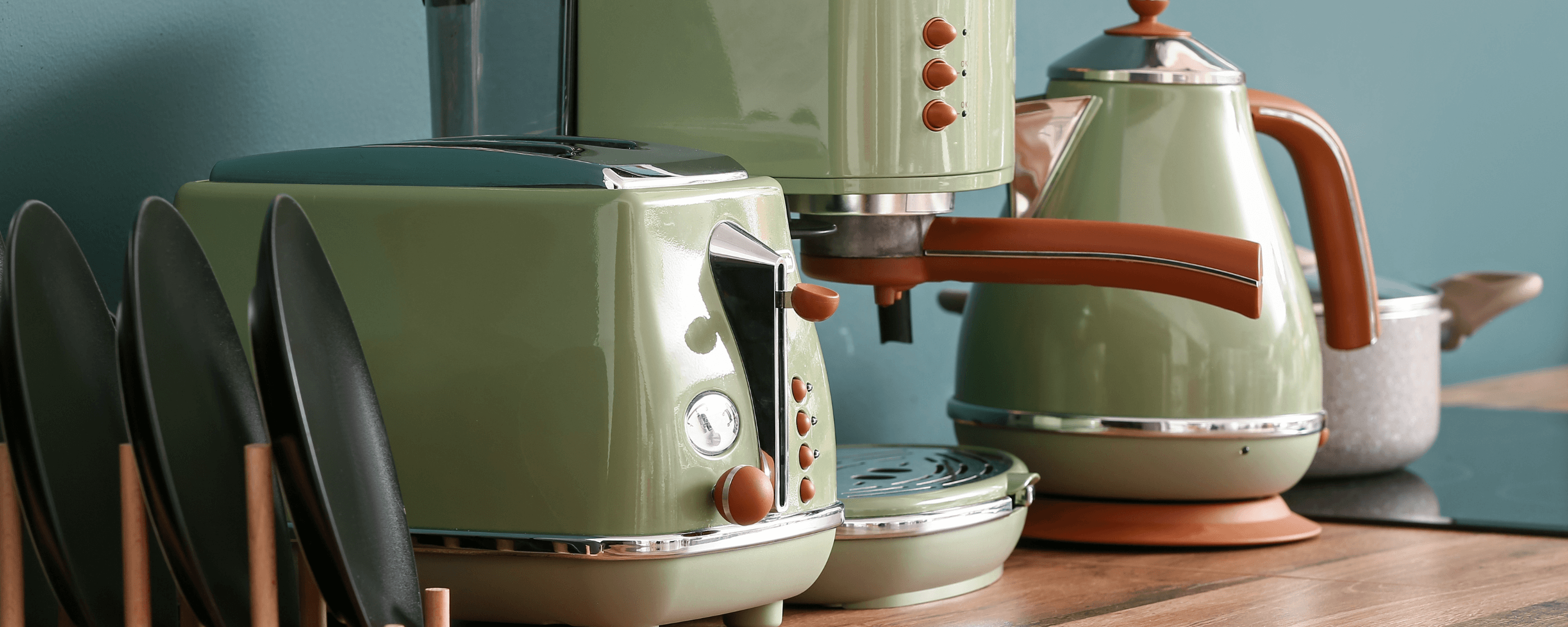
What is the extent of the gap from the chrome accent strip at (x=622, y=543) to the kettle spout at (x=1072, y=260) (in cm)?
19

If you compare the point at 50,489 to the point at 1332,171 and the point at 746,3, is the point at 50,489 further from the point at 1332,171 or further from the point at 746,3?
the point at 1332,171

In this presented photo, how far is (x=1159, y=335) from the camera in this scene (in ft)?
2.74

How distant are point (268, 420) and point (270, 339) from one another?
2cm

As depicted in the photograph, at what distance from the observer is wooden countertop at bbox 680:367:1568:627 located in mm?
691

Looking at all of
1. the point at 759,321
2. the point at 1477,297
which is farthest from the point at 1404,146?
the point at 759,321

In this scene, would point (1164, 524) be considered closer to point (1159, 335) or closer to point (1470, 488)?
point (1159, 335)

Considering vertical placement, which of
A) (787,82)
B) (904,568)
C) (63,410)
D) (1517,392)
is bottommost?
(1517,392)

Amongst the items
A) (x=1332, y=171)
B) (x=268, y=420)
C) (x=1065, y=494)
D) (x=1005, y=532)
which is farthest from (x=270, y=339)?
(x=1332, y=171)

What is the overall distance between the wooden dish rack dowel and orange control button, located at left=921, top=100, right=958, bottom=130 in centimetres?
29

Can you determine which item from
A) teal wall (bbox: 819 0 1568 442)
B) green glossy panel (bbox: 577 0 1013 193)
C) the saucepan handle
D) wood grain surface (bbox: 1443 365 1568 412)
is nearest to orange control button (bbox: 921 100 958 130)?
green glossy panel (bbox: 577 0 1013 193)

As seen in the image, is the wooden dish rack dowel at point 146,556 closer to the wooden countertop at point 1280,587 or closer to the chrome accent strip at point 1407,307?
the wooden countertop at point 1280,587

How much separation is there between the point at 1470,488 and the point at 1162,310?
356mm

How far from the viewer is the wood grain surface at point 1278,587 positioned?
691mm

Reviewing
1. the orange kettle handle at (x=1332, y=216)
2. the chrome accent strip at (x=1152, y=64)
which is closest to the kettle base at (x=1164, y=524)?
the orange kettle handle at (x=1332, y=216)
